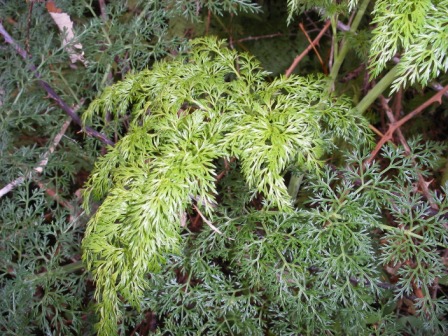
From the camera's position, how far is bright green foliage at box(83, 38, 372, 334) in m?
0.86

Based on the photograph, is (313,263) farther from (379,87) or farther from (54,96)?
(54,96)

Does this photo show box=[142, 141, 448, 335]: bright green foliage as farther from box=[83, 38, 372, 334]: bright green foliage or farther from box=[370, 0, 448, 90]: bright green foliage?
box=[370, 0, 448, 90]: bright green foliage

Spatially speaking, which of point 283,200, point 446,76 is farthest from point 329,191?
point 446,76

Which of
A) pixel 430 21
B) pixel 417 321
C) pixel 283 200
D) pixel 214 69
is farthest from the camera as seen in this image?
pixel 417 321

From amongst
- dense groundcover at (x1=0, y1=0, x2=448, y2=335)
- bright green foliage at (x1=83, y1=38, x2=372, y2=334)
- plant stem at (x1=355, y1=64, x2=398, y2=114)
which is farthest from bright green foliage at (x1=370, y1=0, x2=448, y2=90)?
plant stem at (x1=355, y1=64, x2=398, y2=114)

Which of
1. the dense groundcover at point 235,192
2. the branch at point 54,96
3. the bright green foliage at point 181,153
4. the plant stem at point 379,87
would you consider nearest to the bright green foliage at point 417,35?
the dense groundcover at point 235,192

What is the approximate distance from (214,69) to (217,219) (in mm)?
382

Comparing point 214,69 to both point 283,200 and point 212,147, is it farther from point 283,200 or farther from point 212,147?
point 283,200

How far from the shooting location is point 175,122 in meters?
0.97

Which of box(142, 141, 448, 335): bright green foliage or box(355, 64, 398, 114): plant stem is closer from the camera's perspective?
box(142, 141, 448, 335): bright green foliage

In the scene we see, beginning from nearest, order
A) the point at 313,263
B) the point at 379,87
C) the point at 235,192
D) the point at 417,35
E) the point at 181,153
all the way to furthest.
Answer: the point at 417,35, the point at 181,153, the point at 313,263, the point at 379,87, the point at 235,192

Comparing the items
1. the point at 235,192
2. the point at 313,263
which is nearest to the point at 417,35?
the point at 313,263

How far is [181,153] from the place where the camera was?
0.90 meters

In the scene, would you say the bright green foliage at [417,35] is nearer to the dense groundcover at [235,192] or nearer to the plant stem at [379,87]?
the dense groundcover at [235,192]
